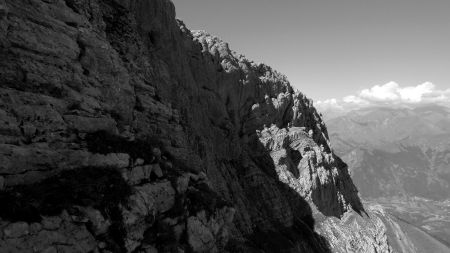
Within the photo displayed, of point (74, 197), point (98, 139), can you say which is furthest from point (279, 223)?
point (74, 197)

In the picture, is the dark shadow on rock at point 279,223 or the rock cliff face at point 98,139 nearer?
the rock cliff face at point 98,139

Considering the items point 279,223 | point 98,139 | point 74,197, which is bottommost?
point 74,197

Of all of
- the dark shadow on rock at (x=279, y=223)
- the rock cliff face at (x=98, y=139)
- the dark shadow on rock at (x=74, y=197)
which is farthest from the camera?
the dark shadow on rock at (x=279, y=223)

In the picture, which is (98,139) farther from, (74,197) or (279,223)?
(279,223)

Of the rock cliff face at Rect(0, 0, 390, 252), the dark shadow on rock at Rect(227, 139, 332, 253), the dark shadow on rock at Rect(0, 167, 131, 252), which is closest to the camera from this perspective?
the dark shadow on rock at Rect(0, 167, 131, 252)

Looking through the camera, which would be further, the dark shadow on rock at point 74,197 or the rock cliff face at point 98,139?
the rock cliff face at point 98,139

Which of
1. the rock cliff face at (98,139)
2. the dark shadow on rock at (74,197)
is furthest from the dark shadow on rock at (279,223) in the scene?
the dark shadow on rock at (74,197)

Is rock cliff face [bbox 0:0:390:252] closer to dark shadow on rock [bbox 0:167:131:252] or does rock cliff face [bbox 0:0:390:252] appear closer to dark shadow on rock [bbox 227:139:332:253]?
dark shadow on rock [bbox 0:167:131:252]

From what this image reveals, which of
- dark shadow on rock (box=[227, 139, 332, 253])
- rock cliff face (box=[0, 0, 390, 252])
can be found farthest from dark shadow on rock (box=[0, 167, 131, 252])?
dark shadow on rock (box=[227, 139, 332, 253])

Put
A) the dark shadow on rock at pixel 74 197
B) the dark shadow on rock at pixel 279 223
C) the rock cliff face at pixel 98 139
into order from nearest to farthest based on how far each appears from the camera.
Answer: the dark shadow on rock at pixel 74 197, the rock cliff face at pixel 98 139, the dark shadow on rock at pixel 279 223

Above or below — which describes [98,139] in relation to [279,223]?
above

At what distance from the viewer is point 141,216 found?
27.3 metres

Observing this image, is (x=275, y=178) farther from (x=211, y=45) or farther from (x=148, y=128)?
(x=148, y=128)

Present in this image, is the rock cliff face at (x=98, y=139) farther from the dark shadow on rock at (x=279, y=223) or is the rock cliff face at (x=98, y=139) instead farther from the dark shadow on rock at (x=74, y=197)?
the dark shadow on rock at (x=279, y=223)
